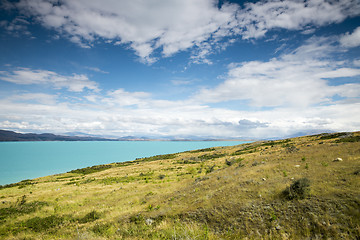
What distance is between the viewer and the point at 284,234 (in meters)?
7.67

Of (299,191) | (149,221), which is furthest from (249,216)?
(149,221)

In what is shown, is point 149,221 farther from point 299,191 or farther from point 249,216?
point 299,191

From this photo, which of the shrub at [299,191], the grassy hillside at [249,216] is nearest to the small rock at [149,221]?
the grassy hillside at [249,216]

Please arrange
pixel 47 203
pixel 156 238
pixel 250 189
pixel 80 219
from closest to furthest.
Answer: pixel 156 238, pixel 250 189, pixel 80 219, pixel 47 203

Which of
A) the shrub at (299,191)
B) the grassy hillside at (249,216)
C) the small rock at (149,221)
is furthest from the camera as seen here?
the small rock at (149,221)

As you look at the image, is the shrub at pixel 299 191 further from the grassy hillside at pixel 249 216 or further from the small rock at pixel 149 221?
the small rock at pixel 149 221

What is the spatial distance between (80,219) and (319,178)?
65.2 ft

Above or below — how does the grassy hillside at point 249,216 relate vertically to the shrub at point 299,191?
below

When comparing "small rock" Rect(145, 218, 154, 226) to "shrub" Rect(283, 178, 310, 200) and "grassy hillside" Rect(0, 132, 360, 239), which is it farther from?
"shrub" Rect(283, 178, 310, 200)

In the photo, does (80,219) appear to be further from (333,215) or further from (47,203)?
(333,215)

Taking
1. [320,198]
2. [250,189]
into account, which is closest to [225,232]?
[250,189]

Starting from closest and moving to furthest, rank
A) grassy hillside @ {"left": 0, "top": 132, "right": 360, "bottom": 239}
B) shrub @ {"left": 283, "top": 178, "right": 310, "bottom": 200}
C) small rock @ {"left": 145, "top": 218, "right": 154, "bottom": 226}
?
grassy hillside @ {"left": 0, "top": 132, "right": 360, "bottom": 239}, shrub @ {"left": 283, "top": 178, "right": 310, "bottom": 200}, small rock @ {"left": 145, "top": 218, "right": 154, "bottom": 226}

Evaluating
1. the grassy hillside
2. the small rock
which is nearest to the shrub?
the grassy hillside

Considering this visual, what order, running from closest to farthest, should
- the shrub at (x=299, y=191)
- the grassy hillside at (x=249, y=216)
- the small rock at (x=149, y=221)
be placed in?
the grassy hillside at (x=249, y=216)
the shrub at (x=299, y=191)
the small rock at (x=149, y=221)
